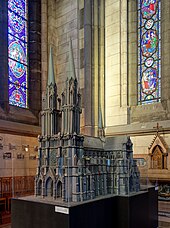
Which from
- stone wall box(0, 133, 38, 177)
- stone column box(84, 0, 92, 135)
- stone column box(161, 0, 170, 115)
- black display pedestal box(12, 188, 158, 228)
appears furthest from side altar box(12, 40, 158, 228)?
stone column box(84, 0, 92, 135)

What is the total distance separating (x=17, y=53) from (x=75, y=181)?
1064 centimetres

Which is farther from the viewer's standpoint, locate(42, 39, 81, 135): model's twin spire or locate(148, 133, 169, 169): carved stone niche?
locate(148, 133, 169, 169): carved stone niche

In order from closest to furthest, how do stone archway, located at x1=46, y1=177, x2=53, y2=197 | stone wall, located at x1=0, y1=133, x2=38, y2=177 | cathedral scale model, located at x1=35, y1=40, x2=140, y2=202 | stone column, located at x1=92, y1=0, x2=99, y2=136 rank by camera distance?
cathedral scale model, located at x1=35, y1=40, x2=140, y2=202
stone archway, located at x1=46, y1=177, x2=53, y2=197
stone wall, located at x1=0, y1=133, x2=38, y2=177
stone column, located at x1=92, y1=0, x2=99, y2=136

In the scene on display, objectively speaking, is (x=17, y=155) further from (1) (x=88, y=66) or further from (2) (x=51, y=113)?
(1) (x=88, y=66)

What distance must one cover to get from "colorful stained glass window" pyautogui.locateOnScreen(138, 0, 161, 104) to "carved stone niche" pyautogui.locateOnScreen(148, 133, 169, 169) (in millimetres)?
2640

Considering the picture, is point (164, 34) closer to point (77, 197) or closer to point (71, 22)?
point (71, 22)

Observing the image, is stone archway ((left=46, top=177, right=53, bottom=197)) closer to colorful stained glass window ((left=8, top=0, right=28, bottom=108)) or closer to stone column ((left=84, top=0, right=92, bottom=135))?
colorful stained glass window ((left=8, top=0, right=28, bottom=108))

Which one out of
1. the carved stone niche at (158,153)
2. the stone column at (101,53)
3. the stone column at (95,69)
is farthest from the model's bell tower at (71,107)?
the stone column at (101,53)

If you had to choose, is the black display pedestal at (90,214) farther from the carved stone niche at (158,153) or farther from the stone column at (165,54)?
the stone column at (165,54)

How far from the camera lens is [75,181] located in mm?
7680

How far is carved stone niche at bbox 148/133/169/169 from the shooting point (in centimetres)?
1384

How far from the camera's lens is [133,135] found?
15383mm

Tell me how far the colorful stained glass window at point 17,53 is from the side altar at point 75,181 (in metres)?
6.86

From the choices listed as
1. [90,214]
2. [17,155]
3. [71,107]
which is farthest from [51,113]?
[17,155]
